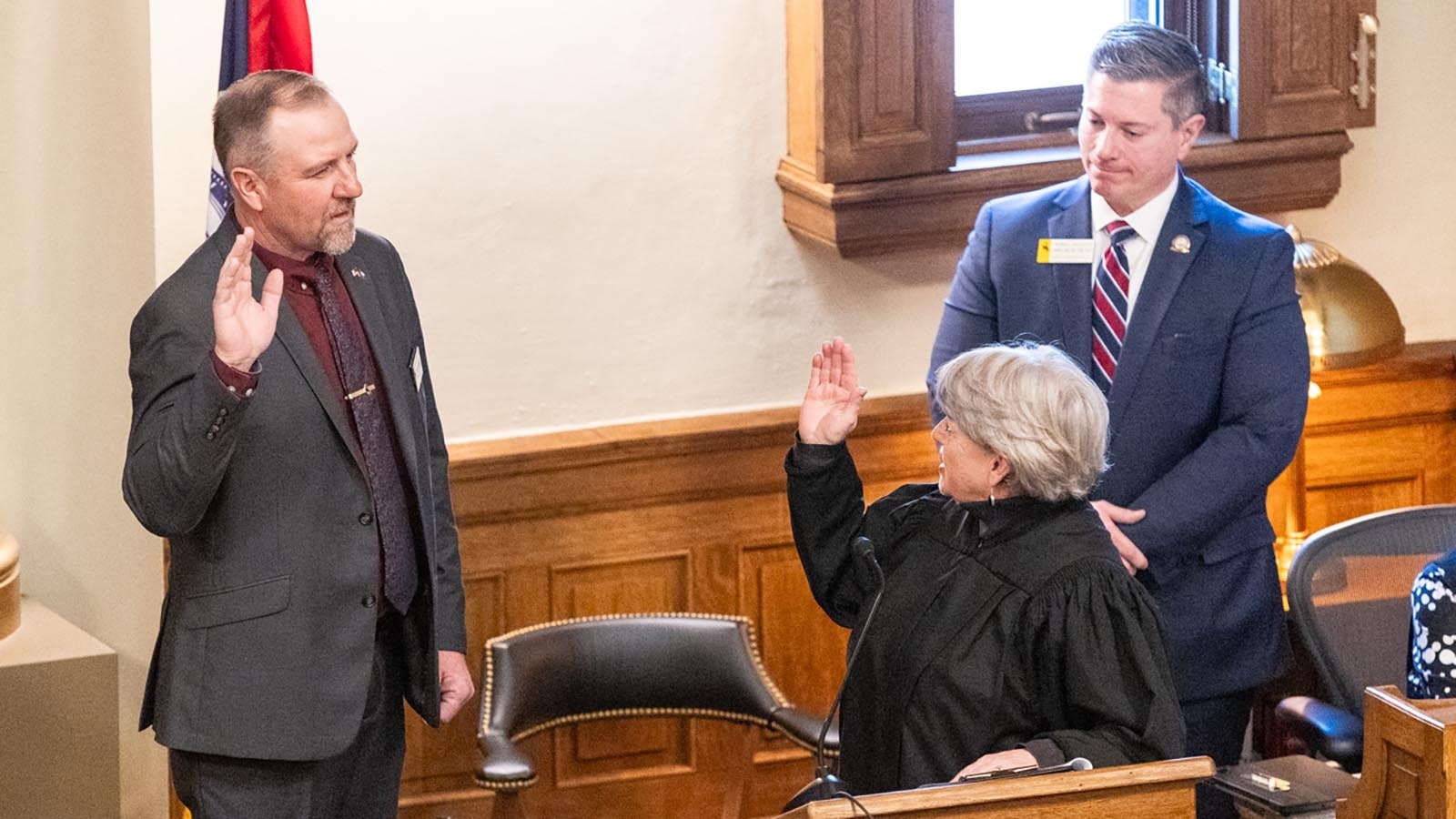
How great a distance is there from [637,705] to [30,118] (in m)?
1.86

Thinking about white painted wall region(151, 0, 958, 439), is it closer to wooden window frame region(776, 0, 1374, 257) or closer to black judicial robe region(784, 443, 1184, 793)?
wooden window frame region(776, 0, 1374, 257)

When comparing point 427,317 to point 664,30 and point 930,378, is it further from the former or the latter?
point 930,378

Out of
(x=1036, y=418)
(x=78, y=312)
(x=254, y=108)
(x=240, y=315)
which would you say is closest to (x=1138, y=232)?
(x=1036, y=418)

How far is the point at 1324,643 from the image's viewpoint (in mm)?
3988

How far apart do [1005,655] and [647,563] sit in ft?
→ 6.70

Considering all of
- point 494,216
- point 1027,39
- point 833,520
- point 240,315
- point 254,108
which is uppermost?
point 1027,39

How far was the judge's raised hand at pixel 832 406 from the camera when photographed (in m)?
3.19

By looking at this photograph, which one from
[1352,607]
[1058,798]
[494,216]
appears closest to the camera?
[1058,798]

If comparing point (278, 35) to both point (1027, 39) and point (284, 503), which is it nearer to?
point (284, 503)

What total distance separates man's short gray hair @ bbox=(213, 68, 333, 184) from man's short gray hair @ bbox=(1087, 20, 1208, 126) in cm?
153

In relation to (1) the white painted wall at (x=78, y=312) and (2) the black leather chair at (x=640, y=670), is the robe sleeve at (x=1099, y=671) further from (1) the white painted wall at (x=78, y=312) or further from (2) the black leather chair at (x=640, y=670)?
(1) the white painted wall at (x=78, y=312)

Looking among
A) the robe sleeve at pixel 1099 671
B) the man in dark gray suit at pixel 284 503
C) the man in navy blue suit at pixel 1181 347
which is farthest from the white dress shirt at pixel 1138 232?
the man in dark gray suit at pixel 284 503

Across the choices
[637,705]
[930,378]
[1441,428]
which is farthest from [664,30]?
[1441,428]

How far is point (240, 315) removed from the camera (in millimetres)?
2783
